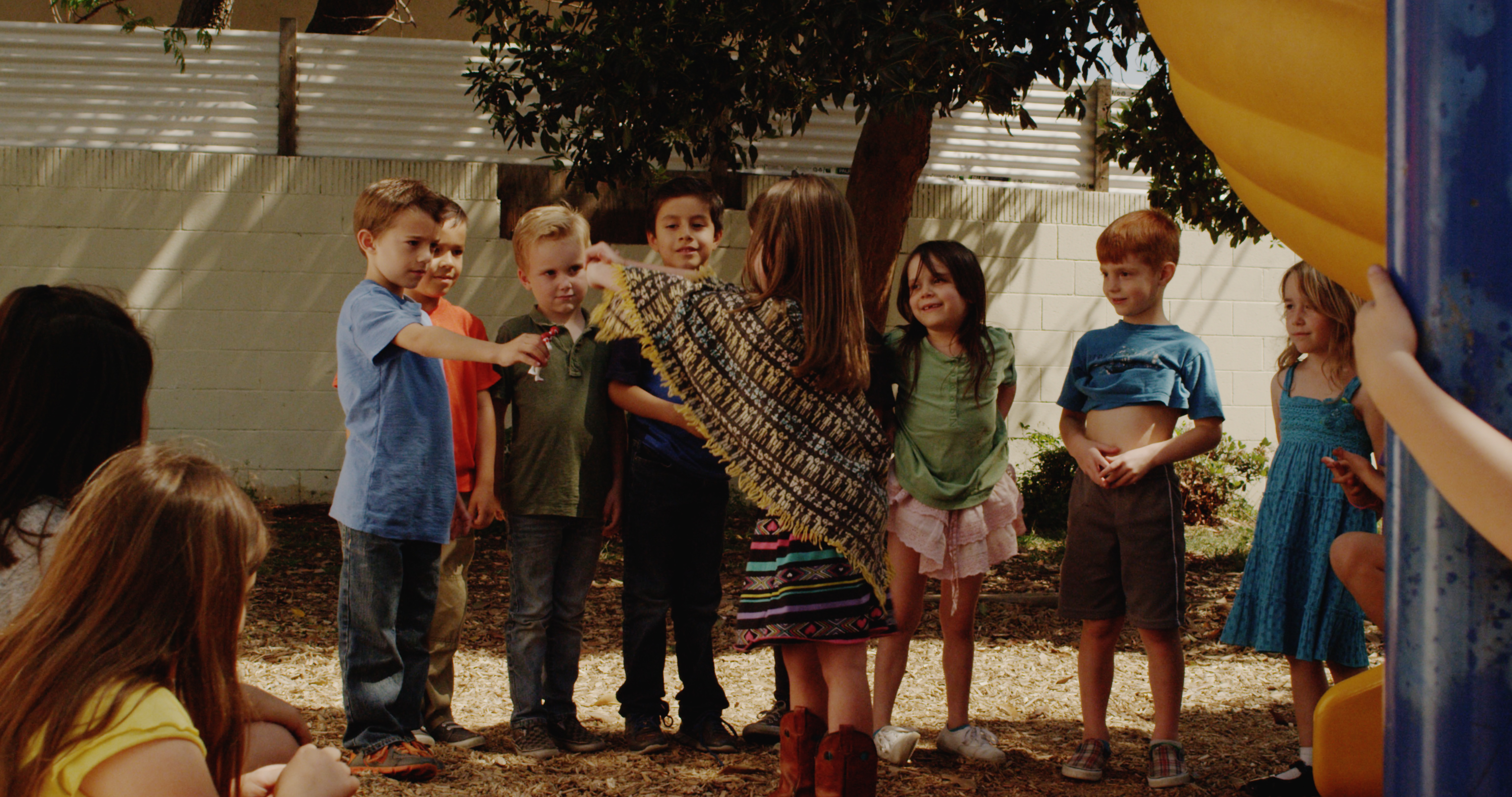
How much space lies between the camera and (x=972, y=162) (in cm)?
744

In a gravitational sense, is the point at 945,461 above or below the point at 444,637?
above

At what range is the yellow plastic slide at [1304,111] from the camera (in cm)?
132

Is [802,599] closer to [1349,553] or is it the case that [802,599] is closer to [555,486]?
[555,486]

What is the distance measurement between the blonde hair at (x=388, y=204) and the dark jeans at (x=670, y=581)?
940 mm

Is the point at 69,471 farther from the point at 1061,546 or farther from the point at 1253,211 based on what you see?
the point at 1061,546

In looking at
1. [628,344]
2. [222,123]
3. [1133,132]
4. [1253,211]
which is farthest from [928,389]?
[222,123]

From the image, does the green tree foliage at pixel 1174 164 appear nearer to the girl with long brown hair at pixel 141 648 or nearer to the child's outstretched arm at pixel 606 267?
the child's outstretched arm at pixel 606 267

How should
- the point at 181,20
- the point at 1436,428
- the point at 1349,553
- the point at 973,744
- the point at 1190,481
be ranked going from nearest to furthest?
the point at 1436,428 < the point at 1349,553 < the point at 973,744 < the point at 1190,481 < the point at 181,20

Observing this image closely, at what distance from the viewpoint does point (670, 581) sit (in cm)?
336

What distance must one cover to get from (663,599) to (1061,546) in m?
3.92

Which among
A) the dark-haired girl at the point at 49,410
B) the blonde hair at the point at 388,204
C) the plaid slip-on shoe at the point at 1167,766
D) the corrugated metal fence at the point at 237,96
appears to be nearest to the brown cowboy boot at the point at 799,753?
the plaid slip-on shoe at the point at 1167,766

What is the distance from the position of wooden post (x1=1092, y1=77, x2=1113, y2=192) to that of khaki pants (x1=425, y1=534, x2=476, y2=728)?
17.5ft

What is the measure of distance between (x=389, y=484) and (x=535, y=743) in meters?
0.88

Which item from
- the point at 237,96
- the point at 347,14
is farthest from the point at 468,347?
the point at 347,14
